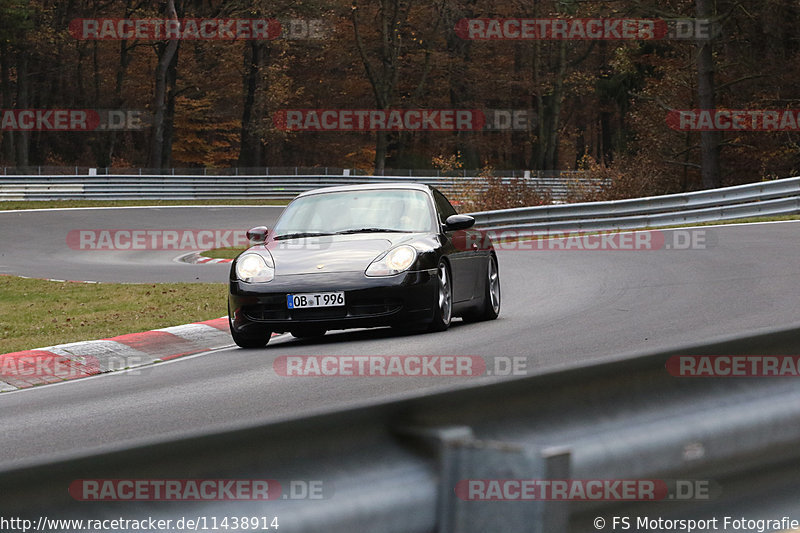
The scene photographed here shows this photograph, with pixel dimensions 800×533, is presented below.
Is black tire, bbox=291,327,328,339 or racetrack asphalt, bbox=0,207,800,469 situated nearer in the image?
racetrack asphalt, bbox=0,207,800,469

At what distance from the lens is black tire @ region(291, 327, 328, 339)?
33.5 feet

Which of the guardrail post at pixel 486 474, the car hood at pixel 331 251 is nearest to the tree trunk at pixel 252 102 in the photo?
the car hood at pixel 331 251

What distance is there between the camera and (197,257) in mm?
25422

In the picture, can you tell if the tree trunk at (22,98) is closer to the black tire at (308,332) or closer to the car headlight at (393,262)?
the black tire at (308,332)

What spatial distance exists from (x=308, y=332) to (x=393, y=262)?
1.28 meters

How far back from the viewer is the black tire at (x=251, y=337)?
33.5 feet

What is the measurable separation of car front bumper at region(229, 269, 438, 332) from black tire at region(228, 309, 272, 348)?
0.57 feet

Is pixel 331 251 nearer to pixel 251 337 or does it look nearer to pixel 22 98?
pixel 251 337

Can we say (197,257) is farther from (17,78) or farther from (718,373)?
(17,78)

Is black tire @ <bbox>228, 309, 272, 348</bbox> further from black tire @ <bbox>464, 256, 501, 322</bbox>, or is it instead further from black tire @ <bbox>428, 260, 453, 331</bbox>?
black tire @ <bbox>464, 256, 501, 322</bbox>

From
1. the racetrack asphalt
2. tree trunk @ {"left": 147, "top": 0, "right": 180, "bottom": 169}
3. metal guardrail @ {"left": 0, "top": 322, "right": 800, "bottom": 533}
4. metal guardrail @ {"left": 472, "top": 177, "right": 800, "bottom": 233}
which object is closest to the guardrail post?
metal guardrail @ {"left": 0, "top": 322, "right": 800, "bottom": 533}

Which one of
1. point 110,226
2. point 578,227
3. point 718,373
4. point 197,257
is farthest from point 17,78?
point 718,373

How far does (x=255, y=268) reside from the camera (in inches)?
396

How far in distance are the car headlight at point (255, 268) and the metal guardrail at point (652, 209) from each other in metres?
14.5
